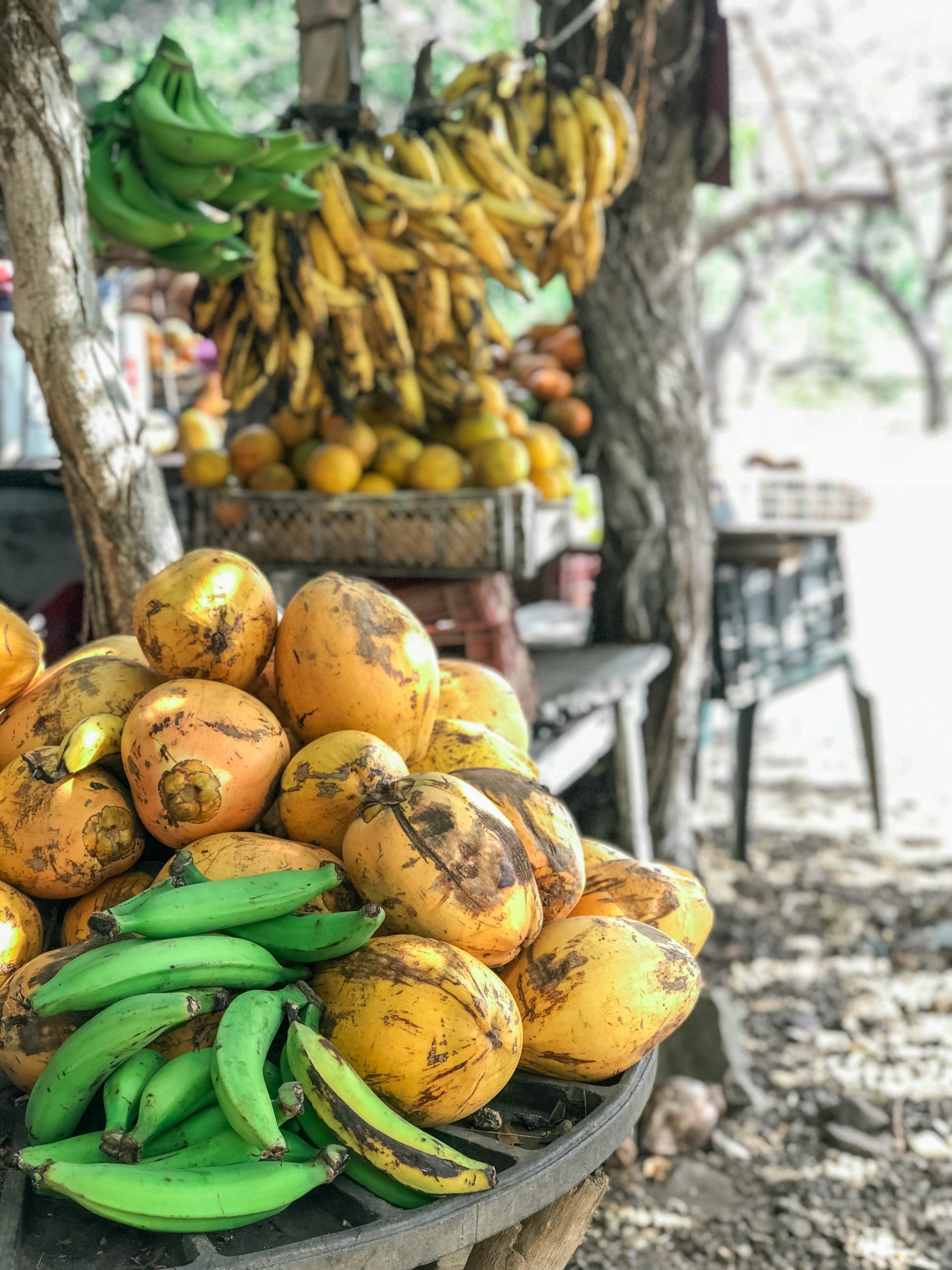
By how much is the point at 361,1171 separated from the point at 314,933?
245 mm

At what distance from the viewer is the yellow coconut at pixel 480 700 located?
1.72m

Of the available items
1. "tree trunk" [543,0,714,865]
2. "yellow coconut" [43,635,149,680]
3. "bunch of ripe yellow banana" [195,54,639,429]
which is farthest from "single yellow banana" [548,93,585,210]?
"yellow coconut" [43,635,149,680]

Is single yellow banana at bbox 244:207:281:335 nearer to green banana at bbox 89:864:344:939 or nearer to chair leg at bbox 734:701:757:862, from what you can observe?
green banana at bbox 89:864:344:939

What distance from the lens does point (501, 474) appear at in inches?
115

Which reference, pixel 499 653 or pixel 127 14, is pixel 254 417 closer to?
pixel 499 653

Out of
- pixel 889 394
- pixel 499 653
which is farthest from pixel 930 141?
pixel 889 394

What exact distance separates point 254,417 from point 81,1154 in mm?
2759

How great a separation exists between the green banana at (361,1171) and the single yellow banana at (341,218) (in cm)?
214

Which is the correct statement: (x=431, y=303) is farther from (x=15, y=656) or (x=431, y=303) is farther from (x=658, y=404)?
(x=15, y=656)

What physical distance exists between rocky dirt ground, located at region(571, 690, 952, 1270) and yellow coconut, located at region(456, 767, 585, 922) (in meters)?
1.74

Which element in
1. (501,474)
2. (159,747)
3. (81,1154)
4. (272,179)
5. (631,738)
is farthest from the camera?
(631,738)

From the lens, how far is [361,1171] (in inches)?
42.1

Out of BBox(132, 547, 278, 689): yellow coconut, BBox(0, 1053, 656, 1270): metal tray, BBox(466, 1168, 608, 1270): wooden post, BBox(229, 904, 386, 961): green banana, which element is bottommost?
BBox(466, 1168, 608, 1270): wooden post

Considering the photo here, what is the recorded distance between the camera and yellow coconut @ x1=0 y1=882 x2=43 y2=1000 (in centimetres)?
126
